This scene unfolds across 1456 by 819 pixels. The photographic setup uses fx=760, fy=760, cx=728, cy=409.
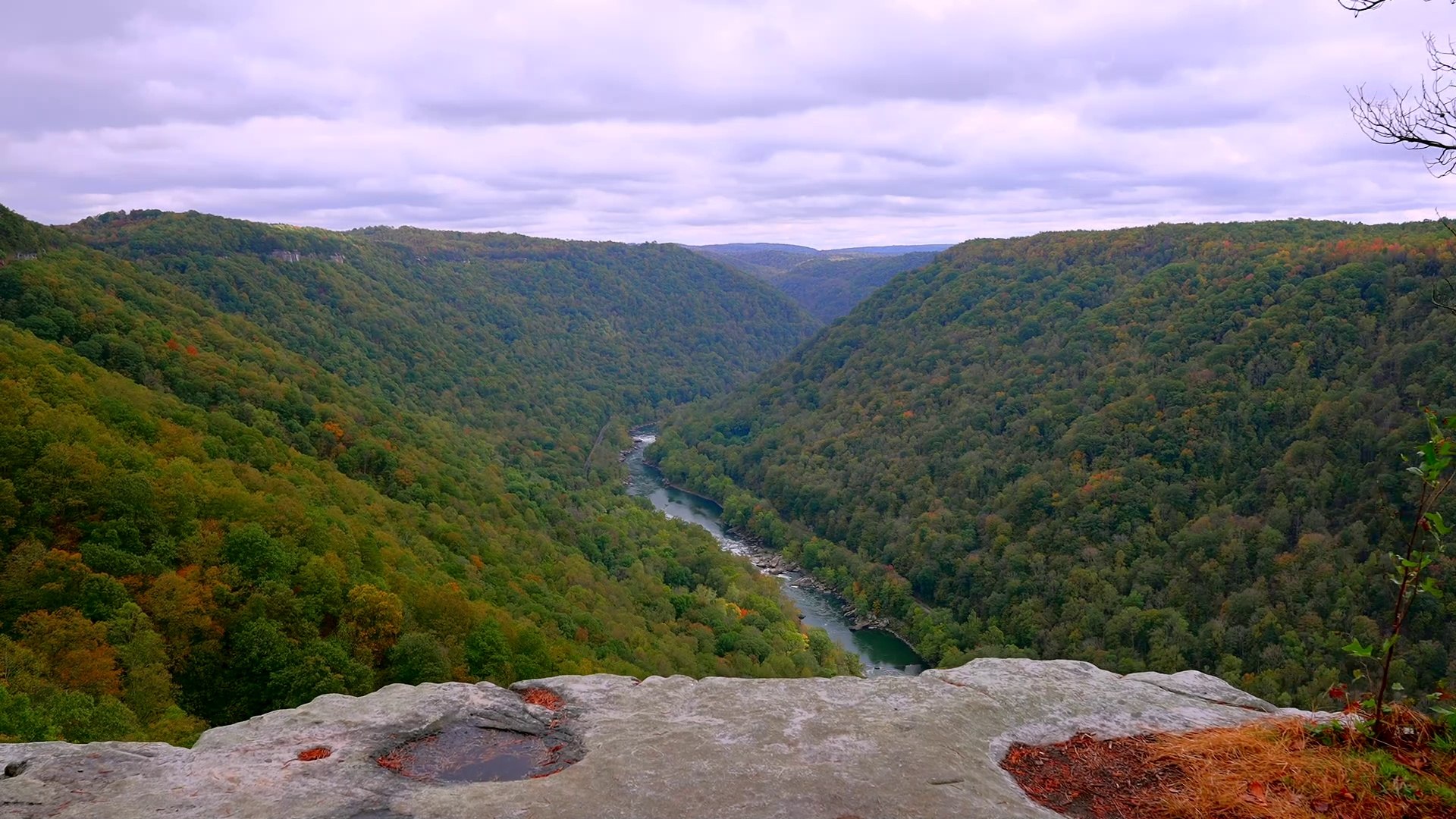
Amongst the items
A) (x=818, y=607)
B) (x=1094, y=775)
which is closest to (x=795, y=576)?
(x=818, y=607)

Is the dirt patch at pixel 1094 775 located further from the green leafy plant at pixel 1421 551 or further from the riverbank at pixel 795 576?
the riverbank at pixel 795 576

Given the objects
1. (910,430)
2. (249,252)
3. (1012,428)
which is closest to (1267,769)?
(1012,428)

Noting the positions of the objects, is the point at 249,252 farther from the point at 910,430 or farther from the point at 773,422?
the point at 910,430

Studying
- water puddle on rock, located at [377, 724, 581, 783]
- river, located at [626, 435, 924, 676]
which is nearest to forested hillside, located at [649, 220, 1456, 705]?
river, located at [626, 435, 924, 676]

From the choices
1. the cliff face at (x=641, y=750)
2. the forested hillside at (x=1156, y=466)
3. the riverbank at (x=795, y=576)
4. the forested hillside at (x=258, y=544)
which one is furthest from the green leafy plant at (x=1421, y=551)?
the riverbank at (x=795, y=576)

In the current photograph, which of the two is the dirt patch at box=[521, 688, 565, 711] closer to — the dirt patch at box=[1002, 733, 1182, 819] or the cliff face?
the cliff face

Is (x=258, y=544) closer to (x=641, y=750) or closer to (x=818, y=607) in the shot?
(x=641, y=750)
